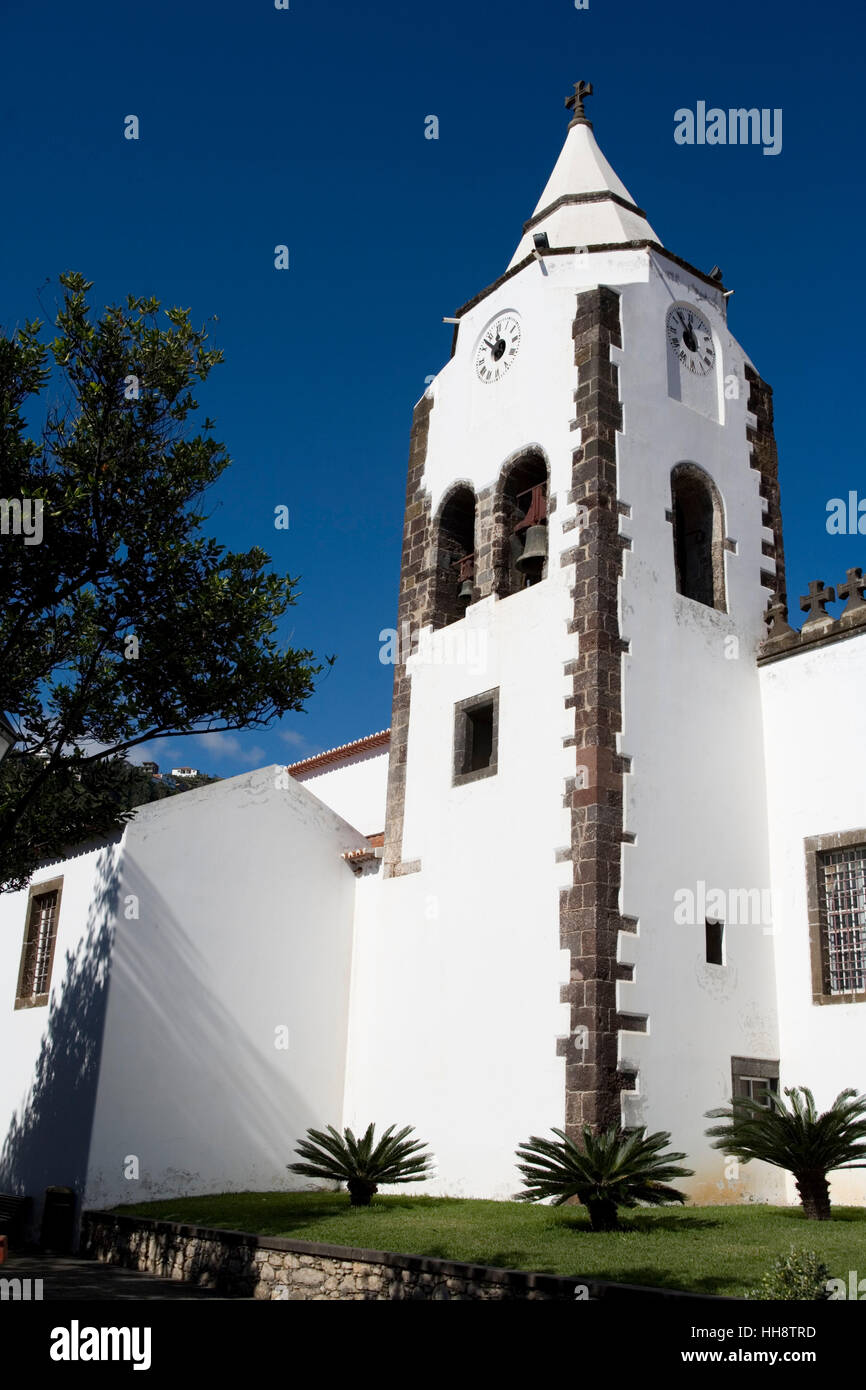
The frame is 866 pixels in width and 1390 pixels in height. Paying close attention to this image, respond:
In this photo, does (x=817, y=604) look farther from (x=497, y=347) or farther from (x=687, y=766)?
(x=497, y=347)

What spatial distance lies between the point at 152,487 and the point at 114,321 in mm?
1614

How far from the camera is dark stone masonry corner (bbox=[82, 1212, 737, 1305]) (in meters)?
8.16

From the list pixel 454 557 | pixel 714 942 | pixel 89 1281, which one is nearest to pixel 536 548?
pixel 454 557

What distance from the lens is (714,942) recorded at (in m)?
14.5

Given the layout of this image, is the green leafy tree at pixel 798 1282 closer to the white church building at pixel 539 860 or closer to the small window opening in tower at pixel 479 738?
the white church building at pixel 539 860

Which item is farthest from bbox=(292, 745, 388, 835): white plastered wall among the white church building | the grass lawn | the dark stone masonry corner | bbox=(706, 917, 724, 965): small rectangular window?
the dark stone masonry corner

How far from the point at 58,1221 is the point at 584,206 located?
1541cm

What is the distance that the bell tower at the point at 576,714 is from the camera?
13.5 m

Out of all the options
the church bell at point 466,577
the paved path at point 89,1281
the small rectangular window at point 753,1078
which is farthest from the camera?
the church bell at point 466,577

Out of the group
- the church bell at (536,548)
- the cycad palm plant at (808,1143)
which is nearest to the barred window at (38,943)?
the church bell at (536,548)

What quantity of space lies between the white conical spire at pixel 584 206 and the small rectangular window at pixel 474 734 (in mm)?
6766

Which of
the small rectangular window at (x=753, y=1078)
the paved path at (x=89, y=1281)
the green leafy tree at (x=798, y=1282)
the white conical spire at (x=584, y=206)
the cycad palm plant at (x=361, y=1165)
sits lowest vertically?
the paved path at (x=89, y=1281)

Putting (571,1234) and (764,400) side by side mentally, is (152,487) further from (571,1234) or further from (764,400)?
(764,400)
